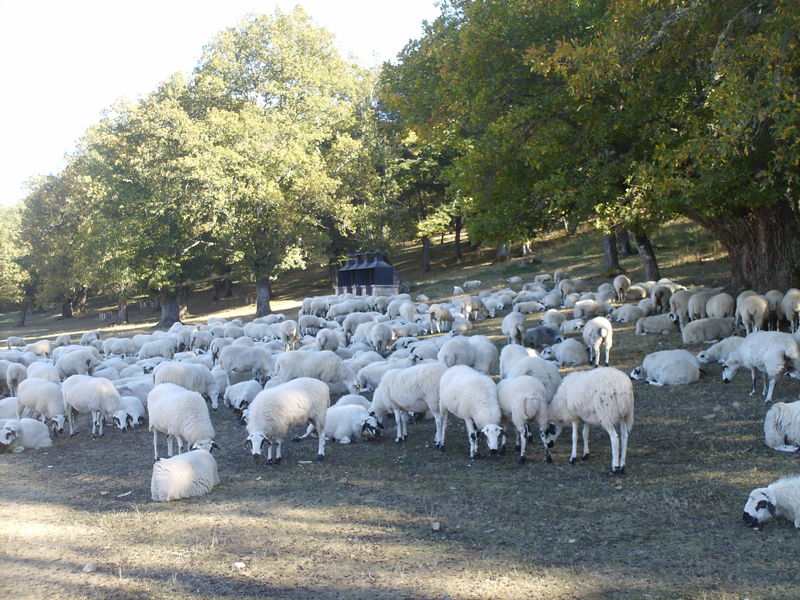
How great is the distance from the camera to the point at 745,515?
673 cm

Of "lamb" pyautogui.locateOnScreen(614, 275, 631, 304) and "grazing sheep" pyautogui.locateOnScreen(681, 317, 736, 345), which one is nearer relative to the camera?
"grazing sheep" pyautogui.locateOnScreen(681, 317, 736, 345)

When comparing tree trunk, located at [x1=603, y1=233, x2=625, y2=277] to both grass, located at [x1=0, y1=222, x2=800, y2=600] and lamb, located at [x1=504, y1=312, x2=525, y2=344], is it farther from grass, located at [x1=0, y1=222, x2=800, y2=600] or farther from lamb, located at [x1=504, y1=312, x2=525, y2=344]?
grass, located at [x1=0, y1=222, x2=800, y2=600]

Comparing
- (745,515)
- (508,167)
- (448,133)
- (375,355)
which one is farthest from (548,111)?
(745,515)

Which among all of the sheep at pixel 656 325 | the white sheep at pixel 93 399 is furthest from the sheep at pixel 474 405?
the sheep at pixel 656 325

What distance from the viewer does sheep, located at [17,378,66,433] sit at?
43.9 feet

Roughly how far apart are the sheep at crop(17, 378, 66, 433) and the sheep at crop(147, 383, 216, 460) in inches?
146

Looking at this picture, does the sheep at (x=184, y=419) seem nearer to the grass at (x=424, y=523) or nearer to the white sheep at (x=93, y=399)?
the grass at (x=424, y=523)

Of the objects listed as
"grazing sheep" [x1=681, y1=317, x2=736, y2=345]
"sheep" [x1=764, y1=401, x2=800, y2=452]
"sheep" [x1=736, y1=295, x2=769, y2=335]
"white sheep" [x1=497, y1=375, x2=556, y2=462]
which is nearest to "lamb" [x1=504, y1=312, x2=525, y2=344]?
→ "grazing sheep" [x1=681, y1=317, x2=736, y2=345]

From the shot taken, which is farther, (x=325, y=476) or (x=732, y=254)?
(x=732, y=254)

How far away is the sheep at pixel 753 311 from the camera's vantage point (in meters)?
15.0

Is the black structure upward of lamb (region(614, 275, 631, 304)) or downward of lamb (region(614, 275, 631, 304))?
upward

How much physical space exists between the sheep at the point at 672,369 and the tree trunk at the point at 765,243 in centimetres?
573

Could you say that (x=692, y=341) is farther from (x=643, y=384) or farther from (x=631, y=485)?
(x=631, y=485)

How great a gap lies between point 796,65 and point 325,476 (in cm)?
952
